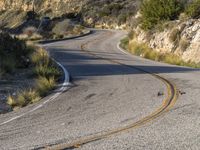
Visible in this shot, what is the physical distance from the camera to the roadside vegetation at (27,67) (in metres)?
14.6

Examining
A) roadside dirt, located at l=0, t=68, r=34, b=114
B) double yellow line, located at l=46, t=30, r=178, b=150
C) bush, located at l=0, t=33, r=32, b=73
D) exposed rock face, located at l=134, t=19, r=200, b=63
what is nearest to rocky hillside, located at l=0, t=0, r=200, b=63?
exposed rock face, located at l=134, t=19, r=200, b=63

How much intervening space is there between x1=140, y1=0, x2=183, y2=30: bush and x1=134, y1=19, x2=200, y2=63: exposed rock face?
1.59 m

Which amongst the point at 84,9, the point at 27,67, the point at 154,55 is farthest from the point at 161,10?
the point at 84,9

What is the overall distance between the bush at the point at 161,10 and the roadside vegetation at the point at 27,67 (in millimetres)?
13304

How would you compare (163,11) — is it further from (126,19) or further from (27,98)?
(126,19)

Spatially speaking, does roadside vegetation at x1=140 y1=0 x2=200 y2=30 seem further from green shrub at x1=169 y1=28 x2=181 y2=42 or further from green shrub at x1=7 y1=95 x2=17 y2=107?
green shrub at x1=7 y1=95 x2=17 y2=107

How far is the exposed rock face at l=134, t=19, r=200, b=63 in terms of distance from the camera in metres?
29.5

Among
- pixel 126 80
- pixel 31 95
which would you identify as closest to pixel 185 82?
pixel 126 80

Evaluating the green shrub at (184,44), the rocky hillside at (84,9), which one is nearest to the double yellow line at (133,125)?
the green shrub at (184,44)

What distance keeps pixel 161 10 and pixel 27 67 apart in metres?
17.7

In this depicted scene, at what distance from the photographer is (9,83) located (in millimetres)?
17797

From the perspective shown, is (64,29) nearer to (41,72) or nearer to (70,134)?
(41,72)

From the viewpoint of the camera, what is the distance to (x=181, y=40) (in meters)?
31.2

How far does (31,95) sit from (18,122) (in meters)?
3.61
